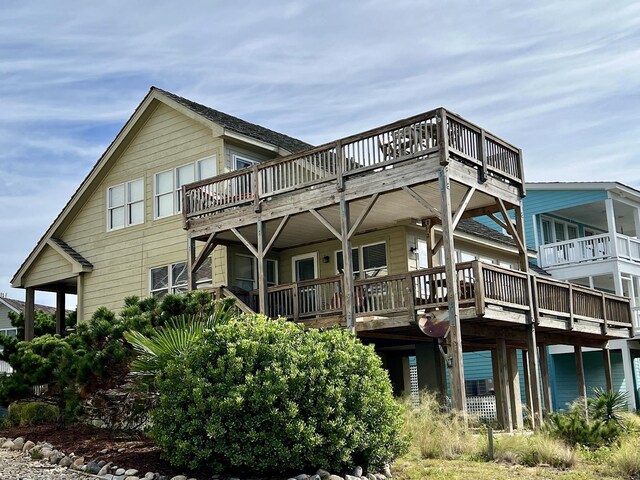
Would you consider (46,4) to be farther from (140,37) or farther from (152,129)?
(152,129)

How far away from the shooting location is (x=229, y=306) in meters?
14.3

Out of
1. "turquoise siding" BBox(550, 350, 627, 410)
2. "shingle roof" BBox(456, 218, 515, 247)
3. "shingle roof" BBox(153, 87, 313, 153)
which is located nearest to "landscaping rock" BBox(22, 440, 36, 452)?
"shingle roof" BBox(153, 87, 313, 153)

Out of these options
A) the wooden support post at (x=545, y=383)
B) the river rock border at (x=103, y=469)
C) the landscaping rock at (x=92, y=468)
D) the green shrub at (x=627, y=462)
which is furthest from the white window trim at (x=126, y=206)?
the green shrub at (x=627, y=462)

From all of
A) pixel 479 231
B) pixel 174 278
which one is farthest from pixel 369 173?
pixel 479 231

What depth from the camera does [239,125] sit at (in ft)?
78.1

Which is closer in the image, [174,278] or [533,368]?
→ [533,368]

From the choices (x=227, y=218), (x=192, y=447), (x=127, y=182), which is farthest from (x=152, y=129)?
(x=192, y=447)

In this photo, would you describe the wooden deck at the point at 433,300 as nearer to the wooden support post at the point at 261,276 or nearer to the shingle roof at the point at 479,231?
the wooden support post at the point at 261,276

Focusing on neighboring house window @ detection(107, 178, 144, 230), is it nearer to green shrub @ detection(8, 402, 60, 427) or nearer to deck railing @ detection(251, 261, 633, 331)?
deck railing @ detection(251, 261, 633, 331)

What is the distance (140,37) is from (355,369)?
7.34 meters

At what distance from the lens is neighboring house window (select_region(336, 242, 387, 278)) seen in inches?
845

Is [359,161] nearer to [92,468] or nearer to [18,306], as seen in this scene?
[92,468]

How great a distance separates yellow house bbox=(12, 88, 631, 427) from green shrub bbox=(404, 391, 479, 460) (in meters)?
1.28

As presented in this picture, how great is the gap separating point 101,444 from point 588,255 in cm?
2271
